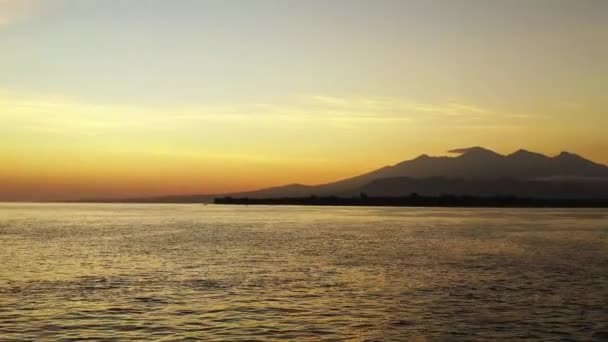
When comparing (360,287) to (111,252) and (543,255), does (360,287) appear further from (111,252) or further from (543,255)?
(111,252)

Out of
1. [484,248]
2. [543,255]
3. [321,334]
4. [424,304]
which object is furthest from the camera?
[484,248]

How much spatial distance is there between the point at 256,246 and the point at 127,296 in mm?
37067

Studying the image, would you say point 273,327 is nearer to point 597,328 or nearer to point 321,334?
point 321,334

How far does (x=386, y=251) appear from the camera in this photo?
62.2m

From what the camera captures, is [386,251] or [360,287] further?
[386,251]

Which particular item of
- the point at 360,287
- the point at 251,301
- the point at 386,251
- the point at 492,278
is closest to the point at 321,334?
the point at 251,301

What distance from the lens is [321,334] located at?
2370cm

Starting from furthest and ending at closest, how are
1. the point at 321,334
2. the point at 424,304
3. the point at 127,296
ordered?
the point at 127,296
the point at 424,304
the point at 321,334

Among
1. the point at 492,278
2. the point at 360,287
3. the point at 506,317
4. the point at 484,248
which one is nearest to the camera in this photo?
the point at 506,317

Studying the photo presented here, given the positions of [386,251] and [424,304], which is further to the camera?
[386,251]

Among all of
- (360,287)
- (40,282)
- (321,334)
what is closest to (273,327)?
(321,334)

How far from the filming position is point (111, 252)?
60.5 meters

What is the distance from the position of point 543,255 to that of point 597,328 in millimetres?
34417

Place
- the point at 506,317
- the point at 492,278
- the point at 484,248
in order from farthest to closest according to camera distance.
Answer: the point at 484,248 → the point at 492,278 → the point at 506,317
